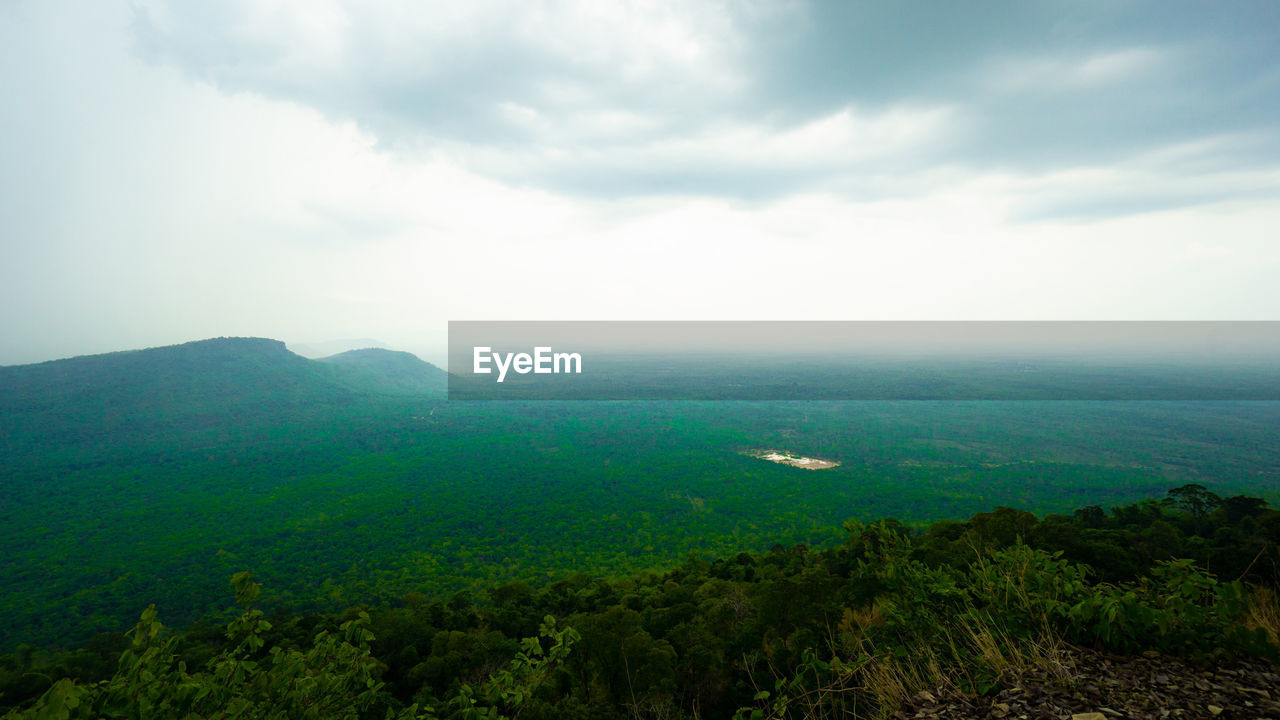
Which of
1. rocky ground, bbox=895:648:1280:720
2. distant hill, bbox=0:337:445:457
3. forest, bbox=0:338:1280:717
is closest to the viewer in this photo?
rocky ground, bbox=895:648:1280:720

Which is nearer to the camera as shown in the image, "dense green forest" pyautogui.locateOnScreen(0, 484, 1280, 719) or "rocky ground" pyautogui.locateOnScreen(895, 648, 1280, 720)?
"rocky ground" pyautogui.locateOnScreen(895, 648, 1280, 720)

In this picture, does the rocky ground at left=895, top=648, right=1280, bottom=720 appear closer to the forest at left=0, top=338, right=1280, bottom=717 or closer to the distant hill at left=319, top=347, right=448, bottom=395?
the forest at left=0, top=338, right=1280, bottom=717

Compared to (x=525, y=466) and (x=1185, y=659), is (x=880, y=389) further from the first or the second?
(x=1185, y=659)

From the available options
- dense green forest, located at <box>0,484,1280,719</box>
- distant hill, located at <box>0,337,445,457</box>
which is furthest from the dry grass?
distant hill, located at <box>0,337,445,457</box>

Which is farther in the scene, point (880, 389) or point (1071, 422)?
point (880, 389)

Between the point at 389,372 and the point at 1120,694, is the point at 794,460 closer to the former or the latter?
the point at 1120,694

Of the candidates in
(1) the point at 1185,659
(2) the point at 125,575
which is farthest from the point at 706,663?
(2) the point at 125,575

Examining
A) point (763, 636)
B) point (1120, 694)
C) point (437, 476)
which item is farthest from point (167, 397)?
point (1120, 694)
